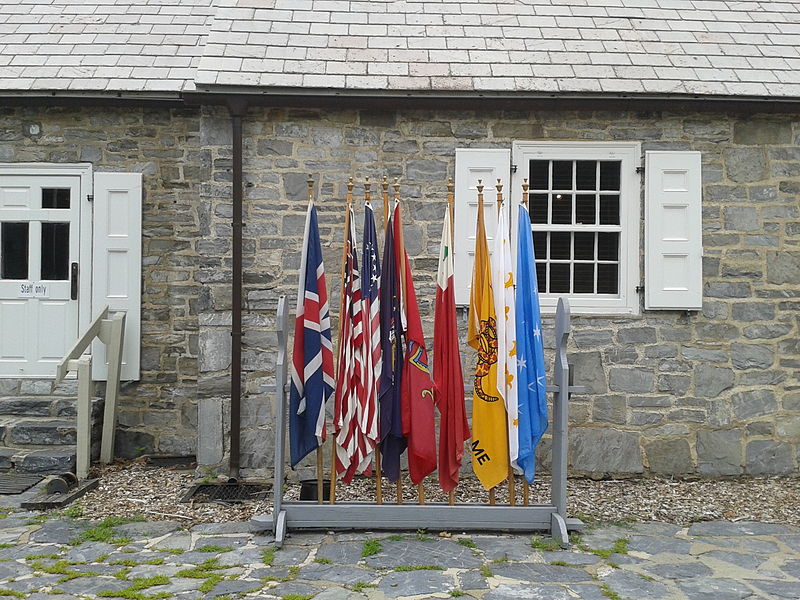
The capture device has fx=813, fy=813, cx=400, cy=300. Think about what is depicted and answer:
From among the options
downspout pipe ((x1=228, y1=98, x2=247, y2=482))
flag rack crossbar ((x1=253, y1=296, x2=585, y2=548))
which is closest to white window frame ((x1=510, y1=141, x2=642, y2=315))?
flag rack crossbar ((x1=253, y1=296, x2=585, y2=548))

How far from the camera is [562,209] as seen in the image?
264 inches

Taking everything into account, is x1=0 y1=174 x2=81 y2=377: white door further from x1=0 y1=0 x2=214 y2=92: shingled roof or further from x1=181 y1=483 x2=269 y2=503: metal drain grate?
x1=181 y1=483 x2=269 y2=503: metal drain grate

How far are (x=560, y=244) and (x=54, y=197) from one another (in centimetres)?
461

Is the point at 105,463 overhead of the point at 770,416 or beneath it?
beneath

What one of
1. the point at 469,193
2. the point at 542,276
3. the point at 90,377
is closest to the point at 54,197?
the point at 90,377

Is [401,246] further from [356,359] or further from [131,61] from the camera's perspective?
[131,61]

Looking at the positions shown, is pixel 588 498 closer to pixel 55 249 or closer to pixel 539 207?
pixel 539 207

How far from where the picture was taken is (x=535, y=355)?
17.3 feet

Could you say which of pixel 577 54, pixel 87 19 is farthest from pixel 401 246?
pixel 87 19

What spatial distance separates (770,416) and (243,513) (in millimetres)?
4278

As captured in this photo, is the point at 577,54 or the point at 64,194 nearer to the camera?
the point at 577,54

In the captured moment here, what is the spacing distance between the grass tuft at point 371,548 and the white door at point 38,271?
3.90 meters

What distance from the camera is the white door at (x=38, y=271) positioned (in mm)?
7461

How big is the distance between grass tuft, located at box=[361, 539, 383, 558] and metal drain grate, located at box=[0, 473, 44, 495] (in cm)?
299
